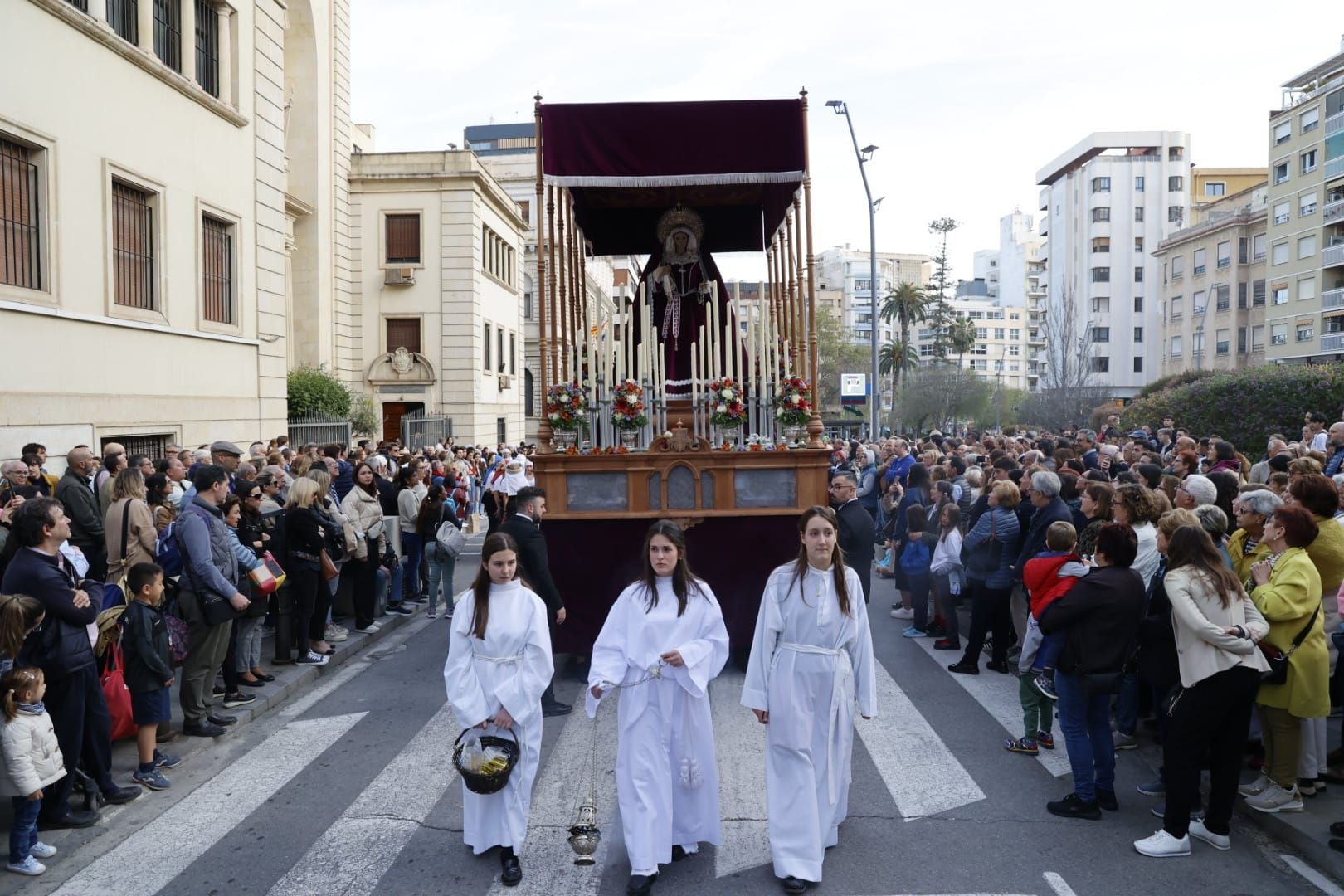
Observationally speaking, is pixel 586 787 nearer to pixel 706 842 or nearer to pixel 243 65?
pixel 706 842

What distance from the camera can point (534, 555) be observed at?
7.77m

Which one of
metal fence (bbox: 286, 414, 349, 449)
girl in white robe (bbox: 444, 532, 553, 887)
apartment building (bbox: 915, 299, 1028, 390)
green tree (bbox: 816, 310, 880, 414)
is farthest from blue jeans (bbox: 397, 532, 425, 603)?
apartment building (bbox: 915, 299, 1028, 390)

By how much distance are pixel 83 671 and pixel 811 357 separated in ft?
19.1

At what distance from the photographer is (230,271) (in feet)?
57.6

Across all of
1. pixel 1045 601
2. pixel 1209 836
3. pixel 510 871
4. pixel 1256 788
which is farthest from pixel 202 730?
pixel 1256 788

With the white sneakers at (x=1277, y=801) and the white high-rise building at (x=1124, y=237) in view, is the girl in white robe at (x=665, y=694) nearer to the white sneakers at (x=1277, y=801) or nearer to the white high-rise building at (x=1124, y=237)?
the white sneakers at (x=1277, y=801)

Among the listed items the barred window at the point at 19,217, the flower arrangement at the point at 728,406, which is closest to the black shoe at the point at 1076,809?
the flower arrangement at the point at 728,406

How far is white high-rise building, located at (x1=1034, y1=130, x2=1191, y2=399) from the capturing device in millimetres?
65000

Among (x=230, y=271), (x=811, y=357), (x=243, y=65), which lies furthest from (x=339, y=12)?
(x=811, y=357)

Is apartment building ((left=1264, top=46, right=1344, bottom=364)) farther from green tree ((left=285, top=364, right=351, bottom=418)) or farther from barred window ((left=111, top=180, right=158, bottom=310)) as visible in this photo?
barred window ((left=111, top=180, right=158, bottom=310))

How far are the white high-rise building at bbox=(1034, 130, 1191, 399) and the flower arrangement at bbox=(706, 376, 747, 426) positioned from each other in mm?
60675

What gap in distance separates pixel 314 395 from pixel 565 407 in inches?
723

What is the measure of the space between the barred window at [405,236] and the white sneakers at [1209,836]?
1184 inches

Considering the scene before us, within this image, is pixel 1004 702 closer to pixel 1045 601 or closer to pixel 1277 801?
pixel 1045 601
